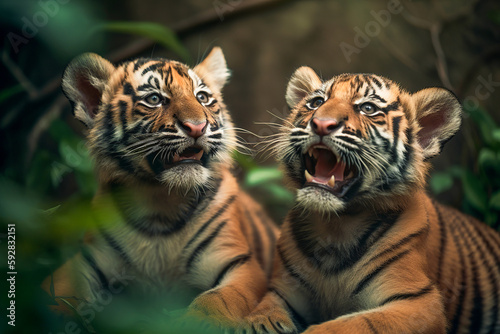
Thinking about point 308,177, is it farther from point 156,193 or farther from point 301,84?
point 156,193

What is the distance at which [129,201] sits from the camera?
2.12m

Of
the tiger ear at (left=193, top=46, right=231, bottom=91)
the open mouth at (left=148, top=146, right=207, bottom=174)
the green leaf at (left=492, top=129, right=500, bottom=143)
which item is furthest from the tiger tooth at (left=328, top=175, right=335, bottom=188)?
the green leaf at (left=492, top=129, right=500, bottom=143)

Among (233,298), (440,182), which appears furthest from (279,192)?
(233,298)

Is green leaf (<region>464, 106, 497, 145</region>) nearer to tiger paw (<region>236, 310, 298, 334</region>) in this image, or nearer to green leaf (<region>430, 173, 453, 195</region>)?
green leaf (<region>430, 173, 453, 195</region>)

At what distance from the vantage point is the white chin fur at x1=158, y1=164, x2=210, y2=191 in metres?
1.89

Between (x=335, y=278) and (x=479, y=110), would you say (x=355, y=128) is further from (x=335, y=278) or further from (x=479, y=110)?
(x=479, y=110)

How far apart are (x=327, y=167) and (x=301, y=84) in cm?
46

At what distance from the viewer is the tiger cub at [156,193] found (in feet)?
6.36

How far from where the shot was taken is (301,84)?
6.89ft

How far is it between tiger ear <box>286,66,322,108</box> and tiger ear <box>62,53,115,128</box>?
769 millimetres

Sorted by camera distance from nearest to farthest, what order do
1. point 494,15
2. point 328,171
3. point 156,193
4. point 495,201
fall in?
point 328,171, point 156,193, point 495,201, point 494,15

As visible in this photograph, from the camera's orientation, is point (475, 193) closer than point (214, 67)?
No

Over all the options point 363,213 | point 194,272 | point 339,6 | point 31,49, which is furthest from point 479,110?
point 31,49

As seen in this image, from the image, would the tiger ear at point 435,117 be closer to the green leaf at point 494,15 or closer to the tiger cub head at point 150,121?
the tiger cub head at point 150,121
